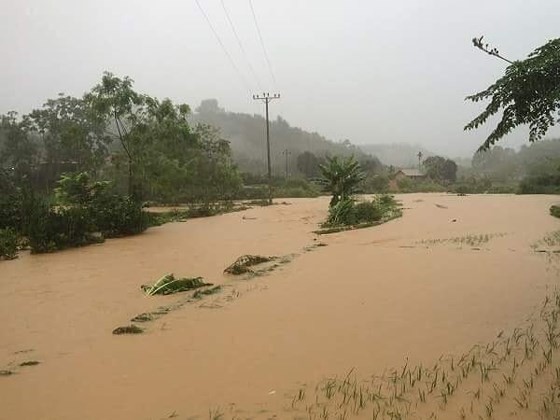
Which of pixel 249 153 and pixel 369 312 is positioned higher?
pixel 249 153

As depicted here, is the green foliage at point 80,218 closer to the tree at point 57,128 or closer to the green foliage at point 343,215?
the green foliage at point 343,215

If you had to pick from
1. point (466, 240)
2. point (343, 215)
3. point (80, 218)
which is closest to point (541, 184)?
point (343, 215)

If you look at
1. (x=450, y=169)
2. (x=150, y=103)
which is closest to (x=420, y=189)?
(x=450, y=169)

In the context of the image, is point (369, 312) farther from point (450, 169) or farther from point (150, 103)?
point (450, 169)

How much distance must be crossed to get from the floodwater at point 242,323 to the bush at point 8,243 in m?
0.55

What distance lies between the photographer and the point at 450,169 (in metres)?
76.5

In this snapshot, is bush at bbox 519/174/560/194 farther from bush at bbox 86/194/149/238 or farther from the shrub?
bush at bbox 86/194/149/238

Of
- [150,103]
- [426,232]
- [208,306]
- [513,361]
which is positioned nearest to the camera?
[513,361]

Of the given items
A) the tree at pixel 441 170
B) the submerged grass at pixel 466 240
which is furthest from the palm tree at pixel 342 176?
the tree at pixel 441 170

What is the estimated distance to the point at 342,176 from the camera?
2211cm

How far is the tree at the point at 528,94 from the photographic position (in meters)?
5.16

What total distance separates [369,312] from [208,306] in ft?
7.79

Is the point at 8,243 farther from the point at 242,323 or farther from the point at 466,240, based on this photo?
the point at 466,240

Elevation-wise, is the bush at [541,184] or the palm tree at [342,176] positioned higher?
the palm tree at [342,176]
